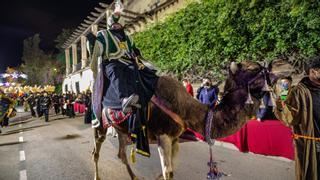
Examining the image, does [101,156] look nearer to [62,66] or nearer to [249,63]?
[249,63]

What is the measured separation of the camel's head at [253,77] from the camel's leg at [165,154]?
1196 mm

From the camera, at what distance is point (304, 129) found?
10.4 ft

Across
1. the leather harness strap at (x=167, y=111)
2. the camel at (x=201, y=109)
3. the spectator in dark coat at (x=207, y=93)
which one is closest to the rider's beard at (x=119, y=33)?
the camel at (x=201, y=109)

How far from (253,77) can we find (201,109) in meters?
0.83

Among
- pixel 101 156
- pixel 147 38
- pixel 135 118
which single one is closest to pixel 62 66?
pixel 147 38

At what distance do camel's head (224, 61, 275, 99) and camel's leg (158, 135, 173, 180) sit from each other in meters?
1.20

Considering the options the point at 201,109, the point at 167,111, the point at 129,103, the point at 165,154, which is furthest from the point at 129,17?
the point at 165,154

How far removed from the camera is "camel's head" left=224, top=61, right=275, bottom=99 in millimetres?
2795

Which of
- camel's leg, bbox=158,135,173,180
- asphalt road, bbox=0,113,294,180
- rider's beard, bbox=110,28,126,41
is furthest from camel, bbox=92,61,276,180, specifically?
asphalt road, bbox=0,113,294,180

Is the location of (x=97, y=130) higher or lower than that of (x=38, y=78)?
lower

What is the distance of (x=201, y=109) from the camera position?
131 inches

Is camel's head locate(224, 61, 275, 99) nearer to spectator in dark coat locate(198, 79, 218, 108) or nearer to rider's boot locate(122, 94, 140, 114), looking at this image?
rider's boot locate(122, 94, 140, 114)

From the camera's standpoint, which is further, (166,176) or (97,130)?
(97,130)

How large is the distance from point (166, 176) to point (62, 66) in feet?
201
